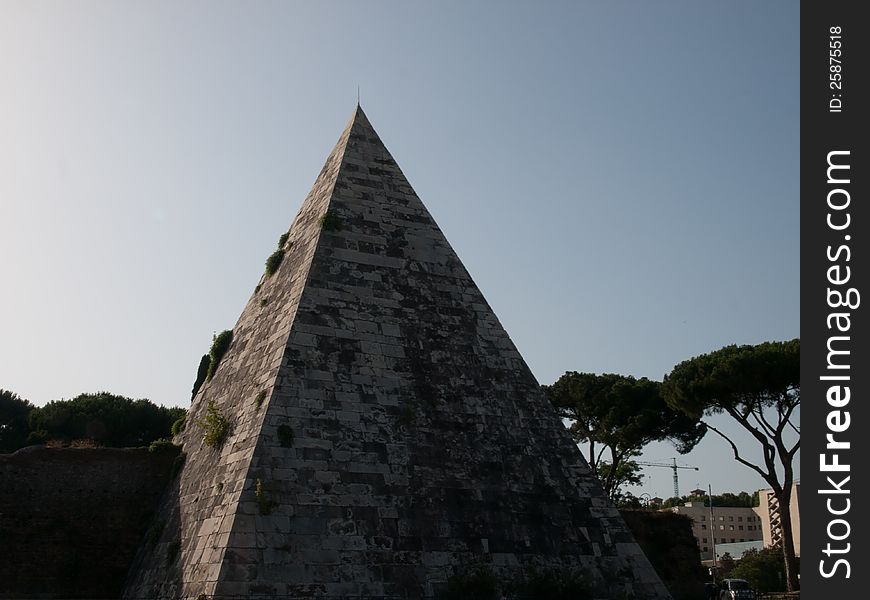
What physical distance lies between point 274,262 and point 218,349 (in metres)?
2.30

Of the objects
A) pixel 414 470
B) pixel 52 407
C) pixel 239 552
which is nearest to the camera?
pixel 239 552

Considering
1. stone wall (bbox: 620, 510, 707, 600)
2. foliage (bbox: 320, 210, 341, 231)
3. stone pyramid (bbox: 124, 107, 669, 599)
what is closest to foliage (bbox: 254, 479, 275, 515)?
stone pyramid (bbox: 124, 107, 669, 599)

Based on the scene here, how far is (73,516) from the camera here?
1458 cm

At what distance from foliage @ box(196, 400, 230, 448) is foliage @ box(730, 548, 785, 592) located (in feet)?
79.5

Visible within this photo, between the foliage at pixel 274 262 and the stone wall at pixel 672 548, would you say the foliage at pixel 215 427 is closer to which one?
the foliage at pixel 274 262

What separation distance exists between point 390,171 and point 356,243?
2.62 meters

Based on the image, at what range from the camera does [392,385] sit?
13734mm

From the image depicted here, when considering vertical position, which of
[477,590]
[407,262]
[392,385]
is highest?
[407,262]

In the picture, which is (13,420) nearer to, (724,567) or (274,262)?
(274,262)

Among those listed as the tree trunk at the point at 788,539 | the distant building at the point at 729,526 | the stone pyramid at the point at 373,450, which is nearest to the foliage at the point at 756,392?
the tree trunk at the point at 788,539
